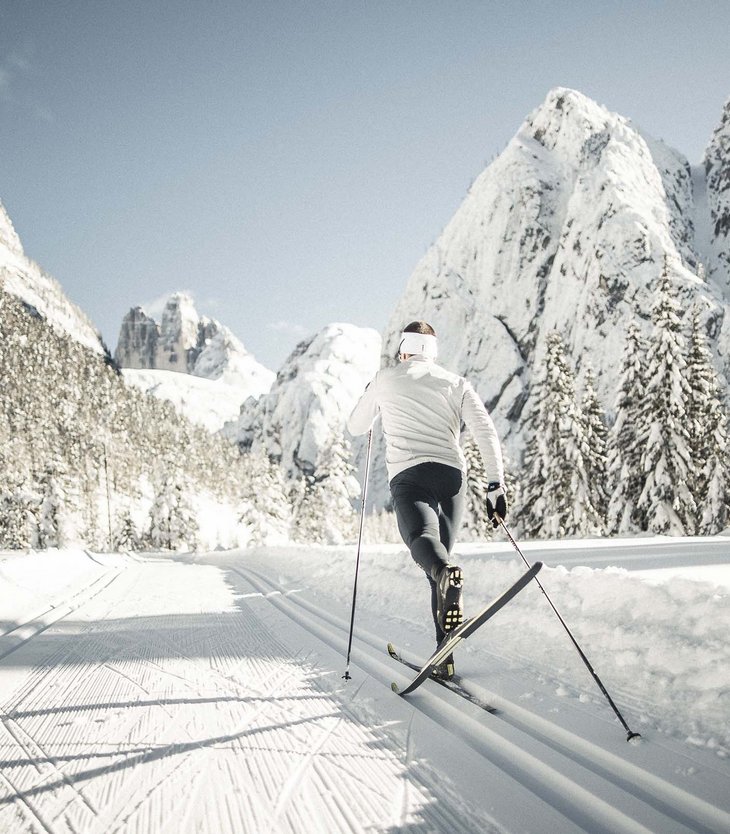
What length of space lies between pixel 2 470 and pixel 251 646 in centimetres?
6327

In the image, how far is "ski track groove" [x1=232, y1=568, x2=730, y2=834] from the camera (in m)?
1.65

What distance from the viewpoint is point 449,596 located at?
111 inches

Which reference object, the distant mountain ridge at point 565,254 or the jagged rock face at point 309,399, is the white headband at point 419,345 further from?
the jagged rock face at point 309,399

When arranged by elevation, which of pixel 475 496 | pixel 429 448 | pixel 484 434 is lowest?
pixel 429 448

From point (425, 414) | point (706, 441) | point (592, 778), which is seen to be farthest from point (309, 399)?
point (592, 778)

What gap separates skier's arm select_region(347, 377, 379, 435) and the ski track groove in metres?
2.00

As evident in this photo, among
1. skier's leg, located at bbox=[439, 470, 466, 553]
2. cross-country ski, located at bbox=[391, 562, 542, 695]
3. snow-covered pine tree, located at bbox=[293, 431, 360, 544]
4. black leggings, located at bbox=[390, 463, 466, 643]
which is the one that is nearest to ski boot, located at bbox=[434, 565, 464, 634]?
cross-country ski, located at bbox=[391, 562, 542, 695]

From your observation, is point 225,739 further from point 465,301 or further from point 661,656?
point 465,301

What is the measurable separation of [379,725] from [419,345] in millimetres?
2427

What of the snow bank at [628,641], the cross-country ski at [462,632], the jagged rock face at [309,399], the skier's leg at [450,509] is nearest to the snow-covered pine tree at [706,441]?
the snow bank at [628,641]

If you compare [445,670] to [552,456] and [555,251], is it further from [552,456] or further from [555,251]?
[555,251]

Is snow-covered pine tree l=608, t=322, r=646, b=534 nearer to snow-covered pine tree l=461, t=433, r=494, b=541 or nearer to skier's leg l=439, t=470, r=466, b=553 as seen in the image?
snow-covered pine tree l=461, t=433, r=494, b=541

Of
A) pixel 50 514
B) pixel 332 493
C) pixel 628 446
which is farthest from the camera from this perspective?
pixel 50 514

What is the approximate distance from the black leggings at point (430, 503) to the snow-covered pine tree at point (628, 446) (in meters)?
24.6
